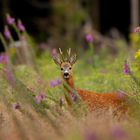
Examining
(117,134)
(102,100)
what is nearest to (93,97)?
(102,100)

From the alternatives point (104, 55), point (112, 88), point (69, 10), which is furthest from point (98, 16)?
point (112, 88)

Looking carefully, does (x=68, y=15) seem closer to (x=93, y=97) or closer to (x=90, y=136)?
(x=93, y=97)

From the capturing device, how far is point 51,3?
885 inches

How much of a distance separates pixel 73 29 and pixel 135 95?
47.2ft

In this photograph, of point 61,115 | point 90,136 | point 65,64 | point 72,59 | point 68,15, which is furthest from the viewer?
point 68,15

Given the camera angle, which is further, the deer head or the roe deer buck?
the deer head

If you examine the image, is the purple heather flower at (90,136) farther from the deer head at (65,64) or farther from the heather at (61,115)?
the deer head at (65,64)

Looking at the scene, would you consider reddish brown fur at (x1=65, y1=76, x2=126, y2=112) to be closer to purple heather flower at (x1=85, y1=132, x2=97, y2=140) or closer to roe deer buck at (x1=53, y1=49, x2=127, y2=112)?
roe deer buck at (x1=53, y1=49, x2=127, y2=112)

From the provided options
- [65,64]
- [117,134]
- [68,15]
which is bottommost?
[117,134]

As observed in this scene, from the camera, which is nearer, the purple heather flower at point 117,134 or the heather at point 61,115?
the purple heather flower at point 117,134

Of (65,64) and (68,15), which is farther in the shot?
(68,15)

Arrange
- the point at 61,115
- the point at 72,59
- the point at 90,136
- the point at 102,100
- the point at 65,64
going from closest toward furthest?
1. the point at 90,136
2. the point at 61,115
3. the point at 102,100
4. the point at 65,64
5. the point at 72,59

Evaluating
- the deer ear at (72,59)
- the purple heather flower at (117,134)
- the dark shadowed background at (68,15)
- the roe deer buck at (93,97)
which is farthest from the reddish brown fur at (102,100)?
the dark shadowed background at (68,15)

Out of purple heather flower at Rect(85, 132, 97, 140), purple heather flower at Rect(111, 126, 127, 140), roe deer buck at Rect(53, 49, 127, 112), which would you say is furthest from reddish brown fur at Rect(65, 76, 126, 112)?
purple heather flower at Rect(85, 132, 97, 140)
